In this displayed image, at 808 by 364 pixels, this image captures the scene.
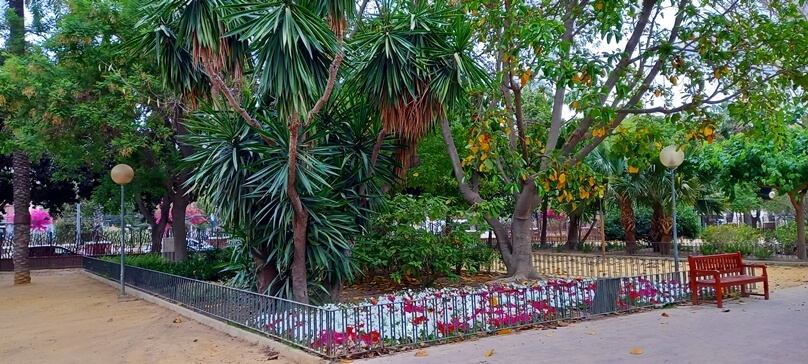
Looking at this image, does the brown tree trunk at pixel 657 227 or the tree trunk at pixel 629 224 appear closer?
the brown tree trunk at pixel 657 227

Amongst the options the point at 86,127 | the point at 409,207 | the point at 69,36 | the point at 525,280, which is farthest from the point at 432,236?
the point at 69,36

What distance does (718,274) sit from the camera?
973 cm

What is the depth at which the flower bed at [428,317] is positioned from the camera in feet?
22.4

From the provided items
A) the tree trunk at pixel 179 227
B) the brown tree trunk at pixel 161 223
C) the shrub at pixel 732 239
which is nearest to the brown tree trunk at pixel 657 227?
the shrub at pixel 732 239

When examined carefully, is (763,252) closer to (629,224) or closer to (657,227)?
(657,227)

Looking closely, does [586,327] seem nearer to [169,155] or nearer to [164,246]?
[169,155]

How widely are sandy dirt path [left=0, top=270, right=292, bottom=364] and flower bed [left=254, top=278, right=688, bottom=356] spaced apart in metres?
0.55

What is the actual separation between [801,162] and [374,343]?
14.8m

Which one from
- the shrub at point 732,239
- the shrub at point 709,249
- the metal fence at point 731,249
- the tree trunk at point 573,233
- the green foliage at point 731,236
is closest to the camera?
the metal fence at point 731,249

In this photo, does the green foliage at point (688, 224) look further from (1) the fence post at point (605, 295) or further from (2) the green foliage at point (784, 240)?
(1) the fence post at point (605, 295)

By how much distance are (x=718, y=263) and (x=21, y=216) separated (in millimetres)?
18183

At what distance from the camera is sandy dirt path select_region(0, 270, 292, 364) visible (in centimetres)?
741

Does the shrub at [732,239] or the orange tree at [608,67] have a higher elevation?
the orange tree at [608,67]

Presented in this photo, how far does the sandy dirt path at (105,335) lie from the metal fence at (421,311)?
41 cm
